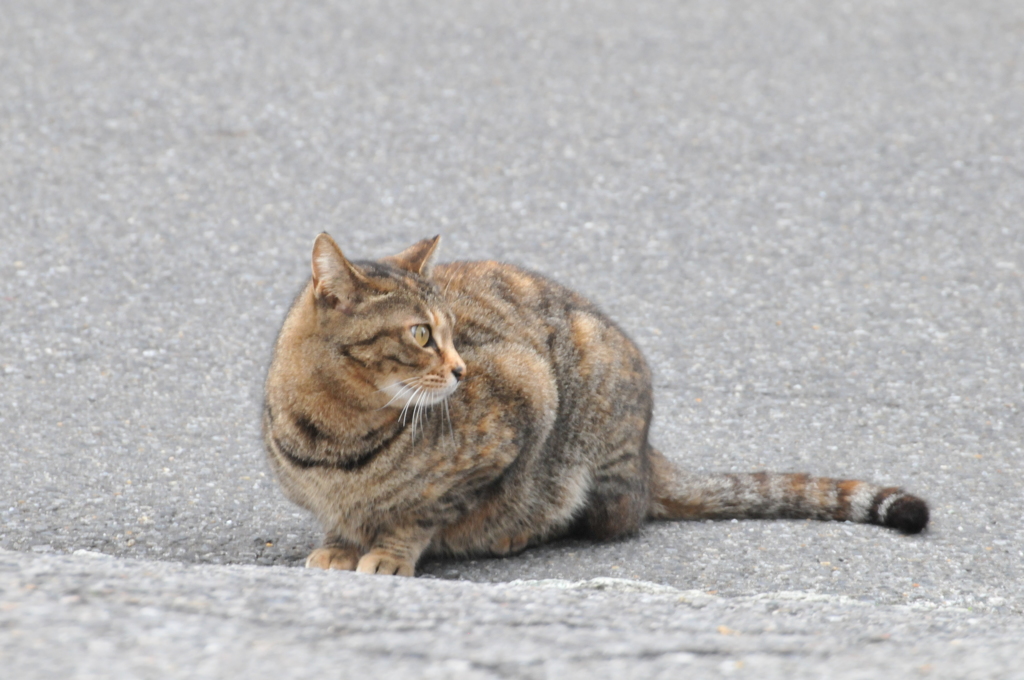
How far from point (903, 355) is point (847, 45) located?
4868mm

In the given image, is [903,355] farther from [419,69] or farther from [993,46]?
[993,46]

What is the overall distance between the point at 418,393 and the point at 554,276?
316cm

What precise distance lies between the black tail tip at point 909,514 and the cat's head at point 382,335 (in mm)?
1739

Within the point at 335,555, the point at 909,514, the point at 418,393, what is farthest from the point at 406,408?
the point at 909,514

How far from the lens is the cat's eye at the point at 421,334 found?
12.6 feet

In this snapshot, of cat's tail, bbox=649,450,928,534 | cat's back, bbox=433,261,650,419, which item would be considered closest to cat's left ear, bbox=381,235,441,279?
cat's back, bbox=433,261,650,419

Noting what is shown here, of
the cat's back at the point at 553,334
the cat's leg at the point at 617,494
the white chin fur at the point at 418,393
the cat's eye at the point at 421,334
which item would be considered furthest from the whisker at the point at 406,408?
the cat's leg at the point at 617,494

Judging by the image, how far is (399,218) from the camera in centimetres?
740

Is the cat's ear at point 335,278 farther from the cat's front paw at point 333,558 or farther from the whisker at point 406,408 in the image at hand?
the cat's front paw at point 333,558

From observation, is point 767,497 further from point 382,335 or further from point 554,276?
point 554,276

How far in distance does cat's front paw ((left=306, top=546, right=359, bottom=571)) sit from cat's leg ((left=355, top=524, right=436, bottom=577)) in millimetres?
42

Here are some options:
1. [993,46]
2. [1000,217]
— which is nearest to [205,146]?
[1000,217]

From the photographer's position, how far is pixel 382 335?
3852 millimetres

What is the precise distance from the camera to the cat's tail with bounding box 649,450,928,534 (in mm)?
4461
